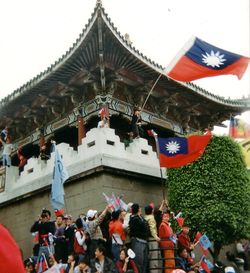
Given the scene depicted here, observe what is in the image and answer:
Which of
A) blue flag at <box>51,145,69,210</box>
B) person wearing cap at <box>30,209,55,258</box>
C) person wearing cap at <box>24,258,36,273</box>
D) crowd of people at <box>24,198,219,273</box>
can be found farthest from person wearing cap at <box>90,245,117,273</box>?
blue flag at <box>51,145,69,210</box>

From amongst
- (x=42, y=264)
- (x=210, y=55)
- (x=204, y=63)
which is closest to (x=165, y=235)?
(x=42, y=264)

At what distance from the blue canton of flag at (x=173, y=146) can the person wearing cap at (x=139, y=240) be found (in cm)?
275

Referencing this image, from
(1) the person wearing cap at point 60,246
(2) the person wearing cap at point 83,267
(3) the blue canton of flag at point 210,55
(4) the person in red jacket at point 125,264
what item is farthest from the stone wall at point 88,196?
(3) the blue canton of flag at point 210,55

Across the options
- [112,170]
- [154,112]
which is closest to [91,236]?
[112,170]

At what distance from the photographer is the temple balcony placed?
11.5 meters

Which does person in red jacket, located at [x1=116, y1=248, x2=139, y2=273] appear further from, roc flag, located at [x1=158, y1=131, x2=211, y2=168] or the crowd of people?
roc flag, located at [x1=158, y1=131, x2=211, y2=168]

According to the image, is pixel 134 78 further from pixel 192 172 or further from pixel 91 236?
pixel 91 236

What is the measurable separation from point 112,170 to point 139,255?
145 inches

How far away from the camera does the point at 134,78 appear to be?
13.2 metres

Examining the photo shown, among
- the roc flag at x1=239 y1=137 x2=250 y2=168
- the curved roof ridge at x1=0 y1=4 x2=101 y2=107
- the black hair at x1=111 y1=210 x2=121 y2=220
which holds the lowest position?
the black hair at x1=111 y1=210 x2=121 y2=220

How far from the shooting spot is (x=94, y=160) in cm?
1137

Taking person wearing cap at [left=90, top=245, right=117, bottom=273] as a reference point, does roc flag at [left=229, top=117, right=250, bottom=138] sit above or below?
above

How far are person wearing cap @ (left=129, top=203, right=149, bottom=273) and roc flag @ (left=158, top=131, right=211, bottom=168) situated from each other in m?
2.63

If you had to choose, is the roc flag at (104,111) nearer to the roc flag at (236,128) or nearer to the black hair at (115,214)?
the black hair at (115,214)
